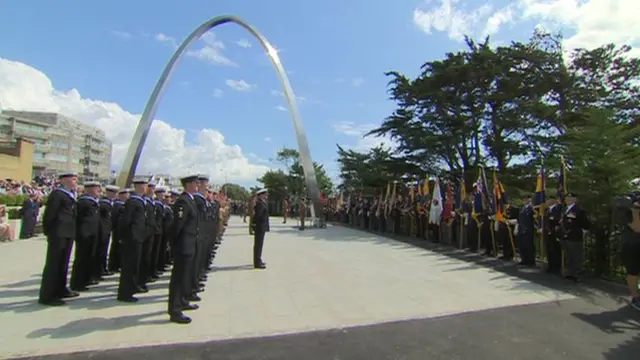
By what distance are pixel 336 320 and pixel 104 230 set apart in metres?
4.79

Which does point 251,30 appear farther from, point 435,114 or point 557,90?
point 557,90

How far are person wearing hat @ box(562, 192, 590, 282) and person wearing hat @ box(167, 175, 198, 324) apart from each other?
6.39 m

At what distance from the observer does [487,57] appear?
1958 cm

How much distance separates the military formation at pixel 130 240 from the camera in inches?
205

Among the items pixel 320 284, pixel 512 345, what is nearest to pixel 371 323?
pixel 512 345

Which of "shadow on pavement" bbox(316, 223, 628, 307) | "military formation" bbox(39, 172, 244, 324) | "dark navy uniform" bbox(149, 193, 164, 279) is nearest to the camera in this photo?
"military formation" bbox(39, 172, 244, 324)

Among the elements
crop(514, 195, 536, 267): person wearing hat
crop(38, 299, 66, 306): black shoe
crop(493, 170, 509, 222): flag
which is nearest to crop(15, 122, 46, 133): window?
crop(38, 299, 66, 306): black shoe

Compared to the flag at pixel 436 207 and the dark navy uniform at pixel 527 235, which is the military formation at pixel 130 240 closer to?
the dark navy uniform at pixel 527 235

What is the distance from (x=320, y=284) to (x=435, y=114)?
15.0 m

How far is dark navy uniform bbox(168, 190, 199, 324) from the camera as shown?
5.07 meters

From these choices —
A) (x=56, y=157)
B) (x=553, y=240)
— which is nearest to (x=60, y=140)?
(x=56, y=157)

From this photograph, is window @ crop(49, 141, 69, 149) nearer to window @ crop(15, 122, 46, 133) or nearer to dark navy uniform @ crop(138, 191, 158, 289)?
window @ crop(15, 122, 46, 133)

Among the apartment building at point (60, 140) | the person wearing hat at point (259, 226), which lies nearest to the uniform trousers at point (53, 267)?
the person wearing hat at point (259, 226)

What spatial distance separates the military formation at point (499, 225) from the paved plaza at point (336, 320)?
2.64 ft
